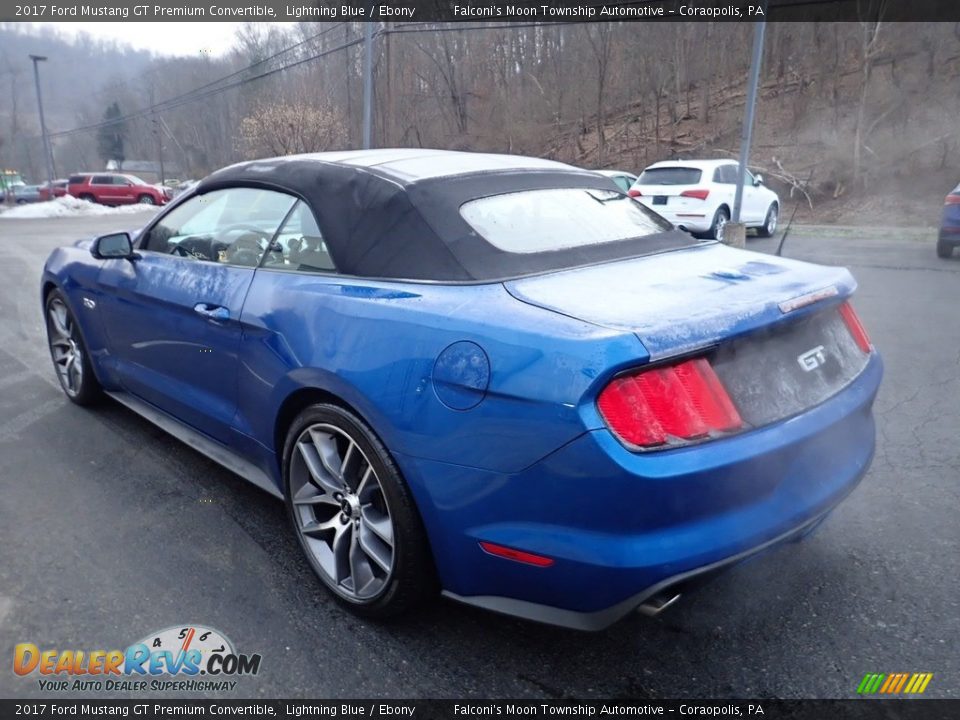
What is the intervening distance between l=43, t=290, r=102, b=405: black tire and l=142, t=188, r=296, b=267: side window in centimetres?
99

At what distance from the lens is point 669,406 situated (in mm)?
1930

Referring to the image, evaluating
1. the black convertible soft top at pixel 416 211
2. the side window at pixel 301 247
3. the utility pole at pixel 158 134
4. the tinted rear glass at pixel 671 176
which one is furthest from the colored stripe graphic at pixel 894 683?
the utility pole at pixel 158 134

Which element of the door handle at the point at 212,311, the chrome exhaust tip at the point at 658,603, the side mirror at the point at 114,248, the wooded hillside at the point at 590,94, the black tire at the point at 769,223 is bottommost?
the black tire at the point at 769,223

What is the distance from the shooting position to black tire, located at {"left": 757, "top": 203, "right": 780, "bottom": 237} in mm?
15484

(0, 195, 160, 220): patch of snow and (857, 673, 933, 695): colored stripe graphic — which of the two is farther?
(0, 195, 160, 220): patch of snow

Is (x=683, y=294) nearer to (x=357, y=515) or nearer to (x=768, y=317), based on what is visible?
(x=768, y=317)

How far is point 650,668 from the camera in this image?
224cm

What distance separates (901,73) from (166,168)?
4417cm

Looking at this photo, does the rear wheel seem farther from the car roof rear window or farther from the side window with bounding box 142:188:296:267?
the side window with bounding box 142:188:296:267

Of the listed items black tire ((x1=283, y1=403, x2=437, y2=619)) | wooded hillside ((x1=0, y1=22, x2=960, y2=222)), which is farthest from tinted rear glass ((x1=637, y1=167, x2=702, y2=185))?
black tire ((x1=283, y1=403, x2=437, y2=619))

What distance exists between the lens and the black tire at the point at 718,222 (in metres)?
13.6

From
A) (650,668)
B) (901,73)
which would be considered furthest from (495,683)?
(901,73)

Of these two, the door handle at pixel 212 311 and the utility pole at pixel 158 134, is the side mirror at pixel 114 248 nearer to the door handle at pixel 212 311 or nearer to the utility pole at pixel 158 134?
the door handle at pixel 212 311

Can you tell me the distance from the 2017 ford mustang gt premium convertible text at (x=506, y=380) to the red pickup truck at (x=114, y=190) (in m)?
35.8
